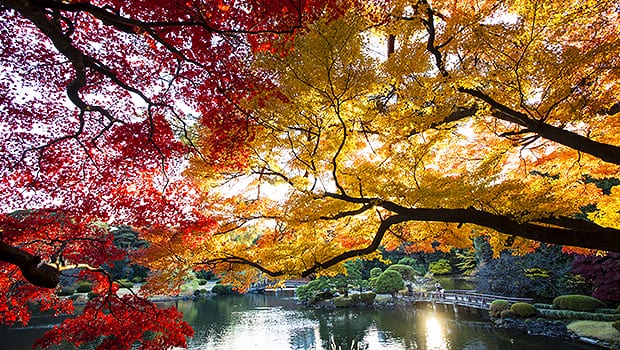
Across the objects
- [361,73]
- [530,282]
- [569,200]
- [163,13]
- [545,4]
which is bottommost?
[530,282]

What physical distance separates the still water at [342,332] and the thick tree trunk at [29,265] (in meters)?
12.8

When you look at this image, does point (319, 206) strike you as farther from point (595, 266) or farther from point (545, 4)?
point (595, 266)

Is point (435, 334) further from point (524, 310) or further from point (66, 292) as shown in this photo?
point (66, 292)

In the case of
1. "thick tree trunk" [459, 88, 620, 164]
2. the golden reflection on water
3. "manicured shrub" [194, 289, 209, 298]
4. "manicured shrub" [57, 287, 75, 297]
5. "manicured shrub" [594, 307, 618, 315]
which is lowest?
the golden reflection on water

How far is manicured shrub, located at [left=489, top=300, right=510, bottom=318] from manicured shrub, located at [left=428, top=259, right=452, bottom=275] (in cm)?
1351

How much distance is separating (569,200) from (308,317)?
56.2 ft

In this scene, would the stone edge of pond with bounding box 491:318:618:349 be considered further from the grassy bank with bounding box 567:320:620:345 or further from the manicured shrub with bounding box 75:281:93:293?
the manicured shrub with bounding box 75:281:93:293

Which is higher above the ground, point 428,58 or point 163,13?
point 163,13

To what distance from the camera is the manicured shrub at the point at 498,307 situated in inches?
619

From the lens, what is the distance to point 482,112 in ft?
18.0

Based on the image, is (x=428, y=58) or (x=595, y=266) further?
(x=595, y=266)

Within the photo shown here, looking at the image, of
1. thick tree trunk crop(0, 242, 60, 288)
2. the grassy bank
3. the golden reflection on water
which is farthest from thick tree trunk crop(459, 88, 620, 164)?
the golden reflection on water

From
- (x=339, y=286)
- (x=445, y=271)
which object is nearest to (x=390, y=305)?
(x=339, y=286)

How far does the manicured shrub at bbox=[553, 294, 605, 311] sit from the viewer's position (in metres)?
13.4
